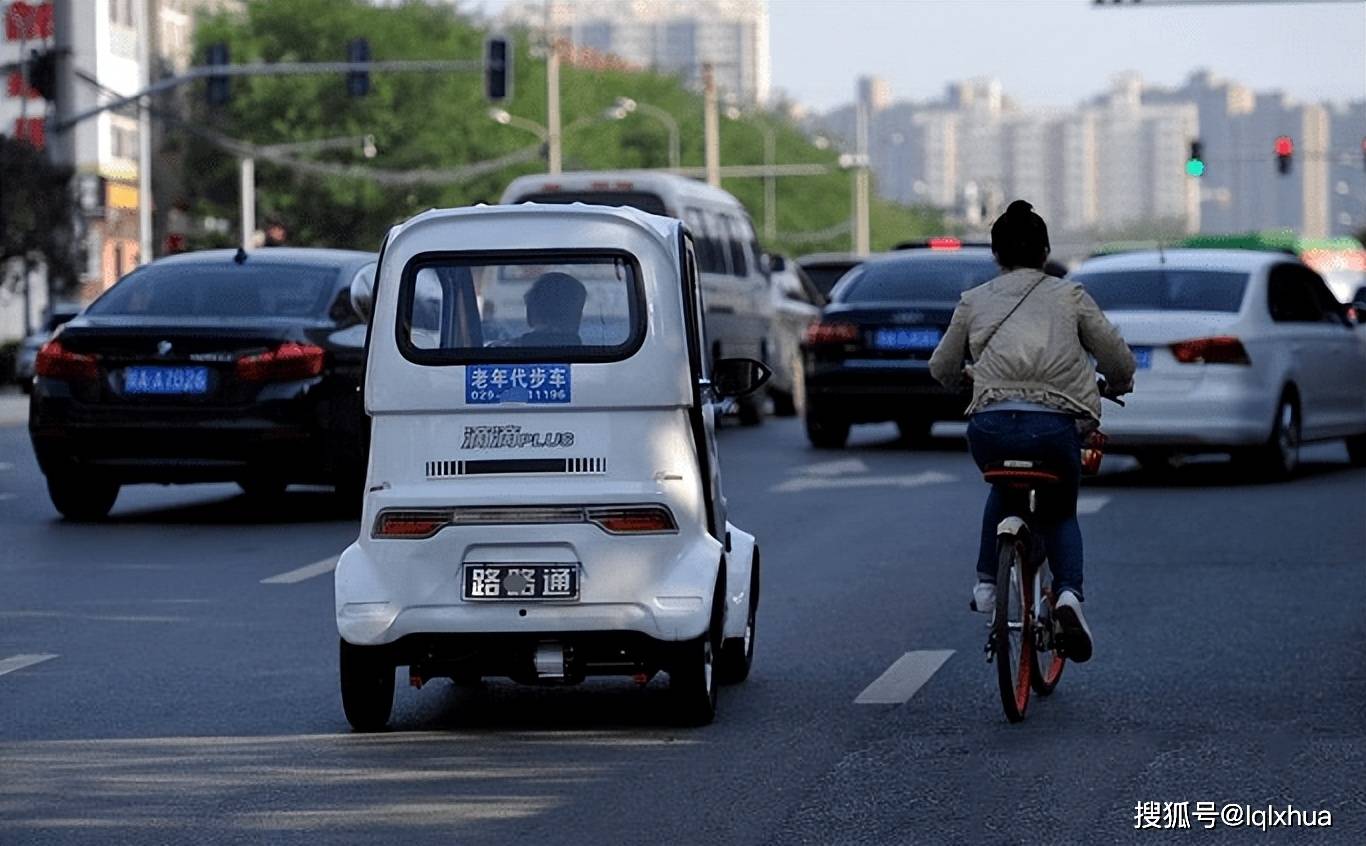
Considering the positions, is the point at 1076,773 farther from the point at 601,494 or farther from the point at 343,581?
the point at 343,581

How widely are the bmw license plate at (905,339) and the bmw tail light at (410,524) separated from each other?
50.8 ft

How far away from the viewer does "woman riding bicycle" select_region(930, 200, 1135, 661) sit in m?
9.77

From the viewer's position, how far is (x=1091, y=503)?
63.4ft

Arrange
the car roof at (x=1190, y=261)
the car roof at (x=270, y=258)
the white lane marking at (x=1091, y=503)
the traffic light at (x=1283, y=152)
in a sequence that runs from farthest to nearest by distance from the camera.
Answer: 1. the traffic light at (x=1283, y=152)
2. the car roof at (x=1190, y=261)
3. the white lane marking at (x=1091, y=503)
4. the car roof at (x=270, y=258)

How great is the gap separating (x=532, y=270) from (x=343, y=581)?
3.81 feet

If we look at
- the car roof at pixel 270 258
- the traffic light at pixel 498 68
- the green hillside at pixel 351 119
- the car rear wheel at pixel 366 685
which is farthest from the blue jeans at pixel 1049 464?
the green hillside at pixel 351 119

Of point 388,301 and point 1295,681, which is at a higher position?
point 388,301

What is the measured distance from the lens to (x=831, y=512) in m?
18.8

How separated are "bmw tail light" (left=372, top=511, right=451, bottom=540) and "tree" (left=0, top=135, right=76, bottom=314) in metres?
48.3

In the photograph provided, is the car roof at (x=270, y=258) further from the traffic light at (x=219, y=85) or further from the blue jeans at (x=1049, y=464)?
the traffic light at (x=219, y=85)

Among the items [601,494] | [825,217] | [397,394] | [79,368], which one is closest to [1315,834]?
[601,494]

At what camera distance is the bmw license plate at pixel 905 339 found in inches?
979

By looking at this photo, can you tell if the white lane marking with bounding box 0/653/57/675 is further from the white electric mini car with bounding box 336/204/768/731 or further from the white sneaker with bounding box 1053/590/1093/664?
the white sneaker with bounding box 1053/590/1093/664

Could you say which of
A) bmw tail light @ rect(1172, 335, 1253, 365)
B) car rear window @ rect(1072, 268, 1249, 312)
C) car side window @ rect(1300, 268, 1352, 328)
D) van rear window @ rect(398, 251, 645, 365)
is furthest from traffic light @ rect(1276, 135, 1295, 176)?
van rear window @ rect(398, 251, 645, 365)
